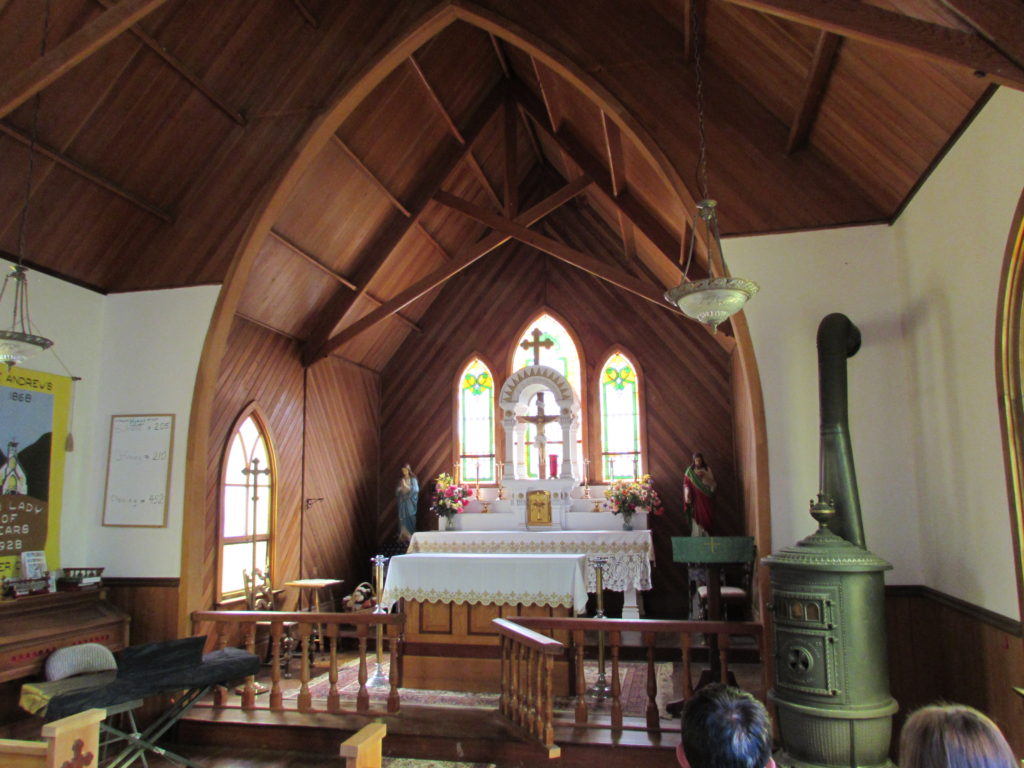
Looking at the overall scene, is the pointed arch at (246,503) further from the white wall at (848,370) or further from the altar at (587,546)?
the white wall at (848,370)

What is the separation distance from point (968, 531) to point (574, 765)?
106 inches

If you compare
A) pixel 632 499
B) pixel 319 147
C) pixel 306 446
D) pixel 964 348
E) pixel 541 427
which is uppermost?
pixel 319 147

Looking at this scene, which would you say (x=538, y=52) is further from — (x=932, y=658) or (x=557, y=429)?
(x=557, y=429)

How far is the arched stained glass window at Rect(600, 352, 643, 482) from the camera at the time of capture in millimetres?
10578

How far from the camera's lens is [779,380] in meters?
5.33

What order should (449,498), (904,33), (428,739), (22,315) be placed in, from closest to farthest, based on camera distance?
(904,33) < (428,739) < (22,315) < (449,498)

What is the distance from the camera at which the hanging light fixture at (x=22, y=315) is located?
14.8ft

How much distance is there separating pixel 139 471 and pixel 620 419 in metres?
6.26

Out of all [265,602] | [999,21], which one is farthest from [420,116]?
[999,21]

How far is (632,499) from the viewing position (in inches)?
383

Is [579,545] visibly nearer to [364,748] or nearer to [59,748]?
[364,748]

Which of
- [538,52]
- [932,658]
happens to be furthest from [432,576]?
[538,52]

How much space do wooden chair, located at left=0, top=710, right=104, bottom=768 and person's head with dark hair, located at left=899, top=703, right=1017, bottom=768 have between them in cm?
244

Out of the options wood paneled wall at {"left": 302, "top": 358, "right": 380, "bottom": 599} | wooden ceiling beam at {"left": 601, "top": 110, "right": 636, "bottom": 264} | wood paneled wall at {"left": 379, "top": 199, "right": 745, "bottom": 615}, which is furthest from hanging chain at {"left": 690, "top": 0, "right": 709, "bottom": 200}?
→ wood paneled wall at {"left": 302, "top": 358, "right": 380, "bottom": 599}
